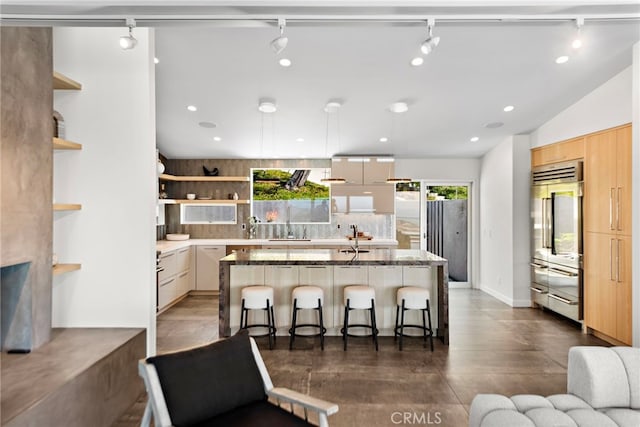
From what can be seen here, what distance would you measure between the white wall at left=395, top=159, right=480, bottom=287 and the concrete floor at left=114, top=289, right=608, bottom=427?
202 cm

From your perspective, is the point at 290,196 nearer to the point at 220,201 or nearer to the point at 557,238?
the point at 220,201

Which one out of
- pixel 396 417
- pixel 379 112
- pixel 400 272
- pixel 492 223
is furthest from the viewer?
pixel 492 223

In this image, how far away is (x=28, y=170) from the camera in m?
2.54

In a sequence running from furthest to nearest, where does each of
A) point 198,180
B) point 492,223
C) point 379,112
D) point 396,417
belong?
point 198,180 < point 492,223 < point 379,112 < point 396,417

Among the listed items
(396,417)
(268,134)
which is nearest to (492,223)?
(268,134)

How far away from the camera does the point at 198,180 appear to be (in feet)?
23.3

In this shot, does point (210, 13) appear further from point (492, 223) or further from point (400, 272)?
point (492, 223)

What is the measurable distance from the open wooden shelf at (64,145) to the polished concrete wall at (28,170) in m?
0.10

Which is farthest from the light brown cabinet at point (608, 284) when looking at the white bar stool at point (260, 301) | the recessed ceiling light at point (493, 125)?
the white bar stool at point (260, 301)

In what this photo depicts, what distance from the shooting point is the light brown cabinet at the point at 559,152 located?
4683 mm

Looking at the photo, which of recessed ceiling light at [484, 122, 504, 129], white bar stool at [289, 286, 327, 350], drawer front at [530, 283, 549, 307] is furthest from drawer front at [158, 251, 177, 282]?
drawer front at [530, 283, 549, 307]

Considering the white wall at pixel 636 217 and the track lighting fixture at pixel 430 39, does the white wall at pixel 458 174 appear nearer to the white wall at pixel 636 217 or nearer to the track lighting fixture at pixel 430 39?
the white wall at pixel 636 217

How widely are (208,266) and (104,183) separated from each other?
11.8ft

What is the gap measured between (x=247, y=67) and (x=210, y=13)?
2.20m
